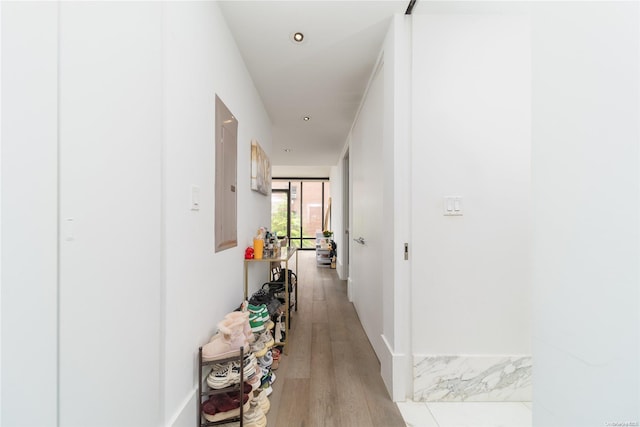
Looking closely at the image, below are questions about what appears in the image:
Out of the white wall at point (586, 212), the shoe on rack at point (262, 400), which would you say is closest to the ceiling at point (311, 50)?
the white wall at point (586, 212)

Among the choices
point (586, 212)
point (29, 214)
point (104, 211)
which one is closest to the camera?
point (586, 212)

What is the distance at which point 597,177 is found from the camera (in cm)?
52

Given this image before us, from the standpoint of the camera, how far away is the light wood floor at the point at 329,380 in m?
1.52

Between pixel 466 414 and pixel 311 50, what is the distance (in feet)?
8.86

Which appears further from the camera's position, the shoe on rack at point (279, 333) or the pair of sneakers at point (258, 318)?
the shoe on rack at point (279, 333)

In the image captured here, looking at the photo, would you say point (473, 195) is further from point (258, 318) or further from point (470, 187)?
point (258, 318)

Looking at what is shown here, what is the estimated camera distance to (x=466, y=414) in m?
1.57

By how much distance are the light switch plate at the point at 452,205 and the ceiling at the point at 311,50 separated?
1.24 m

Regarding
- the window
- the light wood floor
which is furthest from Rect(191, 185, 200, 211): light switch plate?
the window

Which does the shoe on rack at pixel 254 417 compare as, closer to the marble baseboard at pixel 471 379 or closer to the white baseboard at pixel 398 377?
the white baseboard at pixel 398 377

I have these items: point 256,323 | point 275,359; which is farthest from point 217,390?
point 275,359

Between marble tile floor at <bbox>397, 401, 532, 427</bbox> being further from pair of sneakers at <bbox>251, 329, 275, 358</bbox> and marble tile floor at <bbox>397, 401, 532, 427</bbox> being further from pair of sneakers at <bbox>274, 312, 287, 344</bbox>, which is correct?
pair of sneakers at <bbox>274, 312, 287, 344</bbox>

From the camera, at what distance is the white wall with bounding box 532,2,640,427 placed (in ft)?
1.58

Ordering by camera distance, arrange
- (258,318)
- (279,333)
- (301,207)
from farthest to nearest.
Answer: (301,207) → (279,333) → (258,318)
